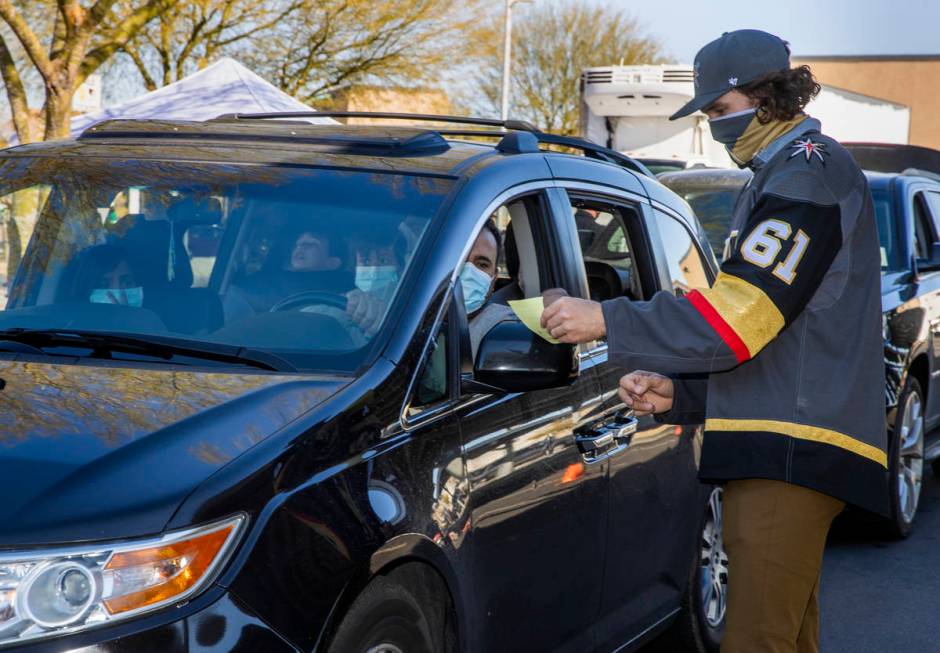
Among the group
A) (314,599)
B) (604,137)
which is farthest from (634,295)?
(604,137)

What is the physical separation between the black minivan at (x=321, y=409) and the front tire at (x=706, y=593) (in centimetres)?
4

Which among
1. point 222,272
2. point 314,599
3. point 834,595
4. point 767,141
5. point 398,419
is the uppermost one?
point 767,141

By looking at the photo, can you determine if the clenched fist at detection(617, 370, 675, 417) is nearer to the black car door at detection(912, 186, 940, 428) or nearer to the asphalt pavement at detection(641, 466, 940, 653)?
the asphalt pavement at detection(641, 466, 940, 653)

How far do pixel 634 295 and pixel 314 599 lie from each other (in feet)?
7.81

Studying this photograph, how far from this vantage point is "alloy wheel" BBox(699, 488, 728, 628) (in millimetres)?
5027

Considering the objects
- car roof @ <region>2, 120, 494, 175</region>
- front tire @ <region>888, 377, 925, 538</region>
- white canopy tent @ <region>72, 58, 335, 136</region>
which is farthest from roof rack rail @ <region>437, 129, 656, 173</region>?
white canopy tent @ <region>72, 58, 335, 136</region>

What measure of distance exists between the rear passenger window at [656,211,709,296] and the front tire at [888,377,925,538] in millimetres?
2760

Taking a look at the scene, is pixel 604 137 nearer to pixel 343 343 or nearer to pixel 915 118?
pixel 343 343

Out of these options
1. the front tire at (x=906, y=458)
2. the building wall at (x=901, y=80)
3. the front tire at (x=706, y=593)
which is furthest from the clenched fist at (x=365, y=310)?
the building wall at (x=901, y=80)

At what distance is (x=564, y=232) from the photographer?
416 centimetres

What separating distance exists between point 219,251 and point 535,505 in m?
1.09

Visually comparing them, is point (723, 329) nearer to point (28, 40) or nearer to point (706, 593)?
point (706, 593)

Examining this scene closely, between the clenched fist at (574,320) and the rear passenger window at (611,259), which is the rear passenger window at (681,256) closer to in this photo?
the rear passenger window at (611,259)

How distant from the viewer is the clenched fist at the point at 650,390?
3598 mm
